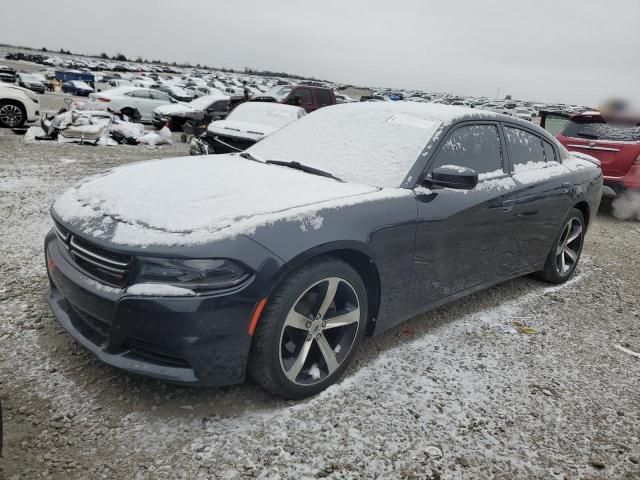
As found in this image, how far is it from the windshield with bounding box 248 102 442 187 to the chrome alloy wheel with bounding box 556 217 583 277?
197cm

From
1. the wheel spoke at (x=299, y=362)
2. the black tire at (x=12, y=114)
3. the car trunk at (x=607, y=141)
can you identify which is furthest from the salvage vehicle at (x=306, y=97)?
the wheel spoke at (x=299, y=362)

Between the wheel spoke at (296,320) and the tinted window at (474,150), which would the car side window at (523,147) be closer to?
the tinted window at (474,150)

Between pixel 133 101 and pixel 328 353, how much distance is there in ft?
56.9

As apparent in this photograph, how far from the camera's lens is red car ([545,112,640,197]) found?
7299mm

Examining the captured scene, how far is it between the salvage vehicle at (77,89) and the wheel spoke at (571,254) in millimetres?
31761

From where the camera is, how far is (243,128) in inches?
362

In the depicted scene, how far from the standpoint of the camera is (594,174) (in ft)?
15.5

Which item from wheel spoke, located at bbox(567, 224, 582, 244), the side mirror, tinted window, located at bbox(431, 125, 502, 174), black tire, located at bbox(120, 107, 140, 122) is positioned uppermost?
tinted window, located at bbox(431, 125, 502, 174)

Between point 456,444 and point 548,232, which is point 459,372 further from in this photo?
point 548,232

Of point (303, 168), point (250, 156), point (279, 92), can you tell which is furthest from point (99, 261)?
point (279, 92)

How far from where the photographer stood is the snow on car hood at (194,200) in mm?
2189

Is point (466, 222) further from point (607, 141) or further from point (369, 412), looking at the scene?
point (607, 141)

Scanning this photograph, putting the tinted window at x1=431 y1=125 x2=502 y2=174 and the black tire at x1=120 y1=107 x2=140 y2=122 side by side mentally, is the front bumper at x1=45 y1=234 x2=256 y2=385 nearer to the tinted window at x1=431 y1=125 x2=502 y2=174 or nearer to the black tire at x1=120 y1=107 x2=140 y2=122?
the tinted window at x1=431 y1=125 x2=502 y2=174

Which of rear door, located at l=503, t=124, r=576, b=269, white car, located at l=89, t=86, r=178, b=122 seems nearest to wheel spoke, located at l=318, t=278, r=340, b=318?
rear door, located at l=503, t=124, r=576, b=269
